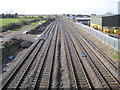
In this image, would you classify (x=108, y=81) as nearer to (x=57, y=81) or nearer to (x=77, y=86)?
(x=77, y=86)

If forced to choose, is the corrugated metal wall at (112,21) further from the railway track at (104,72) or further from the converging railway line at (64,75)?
the converging railway line at (64,75)

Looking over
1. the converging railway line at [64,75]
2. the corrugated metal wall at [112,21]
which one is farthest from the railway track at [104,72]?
the corrugated metal wall at [112,21]

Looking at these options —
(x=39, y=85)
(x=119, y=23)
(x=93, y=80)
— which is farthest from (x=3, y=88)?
(x=119, y=23)

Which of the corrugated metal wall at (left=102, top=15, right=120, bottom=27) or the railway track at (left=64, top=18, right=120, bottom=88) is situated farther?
the corrugated metal wall at (left=102, top=15, right=120, bottom=27)

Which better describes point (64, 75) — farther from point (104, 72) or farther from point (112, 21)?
point (112, 21)

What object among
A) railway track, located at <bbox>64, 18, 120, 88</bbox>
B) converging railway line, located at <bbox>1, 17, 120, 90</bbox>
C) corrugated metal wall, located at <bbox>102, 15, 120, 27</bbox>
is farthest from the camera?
corrugated metal wall, located at <bbox>102, 15, 120, 27</bbox>

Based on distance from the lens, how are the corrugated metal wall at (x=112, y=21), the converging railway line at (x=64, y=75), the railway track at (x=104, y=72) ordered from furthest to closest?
the corrugated metal wall at (x=112, y=21)
the railway track at (x=104, y=72)
the converging railway line at (x=64, y=75)

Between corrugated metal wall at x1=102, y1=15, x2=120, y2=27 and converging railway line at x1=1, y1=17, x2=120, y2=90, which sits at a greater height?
corrugated metal wall at x1=102, y1=15, x2=120, y2=27

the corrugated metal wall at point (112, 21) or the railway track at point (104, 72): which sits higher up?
the corrugated metal wall at point (112, 21)

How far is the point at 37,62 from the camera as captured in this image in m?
16.9

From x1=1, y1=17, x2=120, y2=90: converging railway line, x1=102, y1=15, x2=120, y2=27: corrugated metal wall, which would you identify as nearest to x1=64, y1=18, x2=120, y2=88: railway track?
x1=1, y1=17, x2=120, y2=90: converging railway line

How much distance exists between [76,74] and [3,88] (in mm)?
5829

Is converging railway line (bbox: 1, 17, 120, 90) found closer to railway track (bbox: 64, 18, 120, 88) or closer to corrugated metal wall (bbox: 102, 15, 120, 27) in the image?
railway track (bbox: 64, 18, 120, 88)

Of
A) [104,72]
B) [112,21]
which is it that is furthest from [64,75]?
[112,21]
